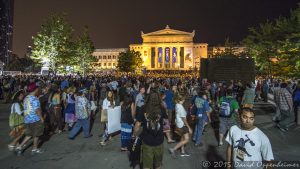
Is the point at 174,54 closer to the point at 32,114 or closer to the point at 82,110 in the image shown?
the point at 82,110

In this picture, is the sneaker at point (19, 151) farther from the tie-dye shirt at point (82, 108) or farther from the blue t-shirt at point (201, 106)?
the blue t-shirt at point (201, 106)

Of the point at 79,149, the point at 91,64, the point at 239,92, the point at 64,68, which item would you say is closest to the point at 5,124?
the point at 79,149

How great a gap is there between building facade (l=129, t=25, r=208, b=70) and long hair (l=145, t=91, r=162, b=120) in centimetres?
11280

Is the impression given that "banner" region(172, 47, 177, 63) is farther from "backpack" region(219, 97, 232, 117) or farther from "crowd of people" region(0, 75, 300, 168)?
"backpack" region(219, 97, 232, 117)

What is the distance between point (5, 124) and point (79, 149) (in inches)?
228

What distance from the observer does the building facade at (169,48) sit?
11925cm

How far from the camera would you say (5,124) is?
12.6 meters

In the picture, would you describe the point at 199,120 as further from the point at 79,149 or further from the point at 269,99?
the point at 269,99

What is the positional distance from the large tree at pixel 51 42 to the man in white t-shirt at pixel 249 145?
40.6 m

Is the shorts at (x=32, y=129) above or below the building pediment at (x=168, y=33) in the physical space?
below

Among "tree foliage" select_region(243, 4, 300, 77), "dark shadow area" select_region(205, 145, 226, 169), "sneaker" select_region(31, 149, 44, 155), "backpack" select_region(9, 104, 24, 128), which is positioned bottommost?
"dark shadow area" select_region(205, 145, 226, 169)

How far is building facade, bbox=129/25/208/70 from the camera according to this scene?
119250 millimetres

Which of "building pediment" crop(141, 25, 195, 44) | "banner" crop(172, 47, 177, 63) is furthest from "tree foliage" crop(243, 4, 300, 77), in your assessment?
"building pediment" crop(141, 25, 195, 44)

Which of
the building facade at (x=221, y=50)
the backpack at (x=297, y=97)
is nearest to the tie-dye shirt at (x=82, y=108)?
the backpack at (x=297, y=97)
